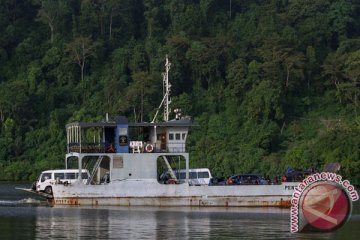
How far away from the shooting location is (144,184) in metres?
61.1

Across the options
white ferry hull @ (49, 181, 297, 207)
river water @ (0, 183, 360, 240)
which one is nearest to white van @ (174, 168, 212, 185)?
white ferry hull @ (49, 181, 297, 207)

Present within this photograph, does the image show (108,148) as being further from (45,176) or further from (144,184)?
(45,176)

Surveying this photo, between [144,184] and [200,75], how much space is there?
2203 inches

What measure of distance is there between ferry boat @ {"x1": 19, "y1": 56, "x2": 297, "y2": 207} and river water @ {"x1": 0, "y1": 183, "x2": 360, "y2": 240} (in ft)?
4.20

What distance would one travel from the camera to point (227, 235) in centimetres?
4384

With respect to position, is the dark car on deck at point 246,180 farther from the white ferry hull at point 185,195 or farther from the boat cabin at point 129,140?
the boat cabin at point 129,140

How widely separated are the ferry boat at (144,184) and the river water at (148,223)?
128 cm

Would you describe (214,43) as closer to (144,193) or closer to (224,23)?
(224,23)

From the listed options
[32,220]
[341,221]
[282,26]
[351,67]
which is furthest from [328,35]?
[341,221]

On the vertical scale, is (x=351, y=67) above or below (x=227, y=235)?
above

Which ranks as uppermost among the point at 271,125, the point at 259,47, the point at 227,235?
the point at 259,47

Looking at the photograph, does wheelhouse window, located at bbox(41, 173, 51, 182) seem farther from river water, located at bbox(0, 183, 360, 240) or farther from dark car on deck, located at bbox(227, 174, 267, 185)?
dark car on deck, located at bbox(227, 174, 267, 185)

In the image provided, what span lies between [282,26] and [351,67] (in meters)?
14.8

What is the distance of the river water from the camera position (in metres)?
43.7
